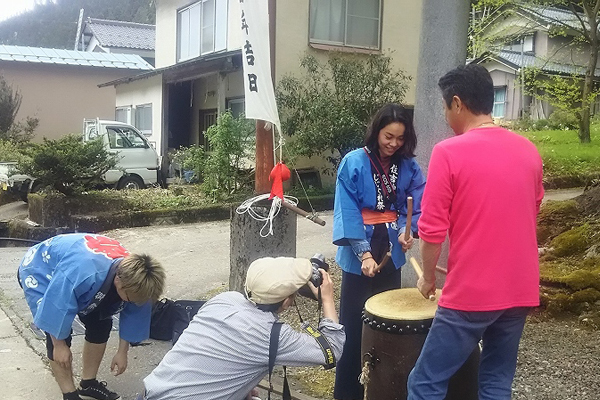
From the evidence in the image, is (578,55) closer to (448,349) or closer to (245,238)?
(245,238)

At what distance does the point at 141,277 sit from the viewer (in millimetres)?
3229

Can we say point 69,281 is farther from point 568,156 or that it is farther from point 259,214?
point 568,156

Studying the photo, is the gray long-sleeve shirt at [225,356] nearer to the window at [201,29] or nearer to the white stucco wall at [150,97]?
the window at [201,29]

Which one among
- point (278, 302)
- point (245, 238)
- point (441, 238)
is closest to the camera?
point (441, 238)

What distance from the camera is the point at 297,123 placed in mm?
12039

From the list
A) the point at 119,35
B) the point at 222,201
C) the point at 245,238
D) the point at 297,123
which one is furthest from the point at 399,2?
the point at 119,35

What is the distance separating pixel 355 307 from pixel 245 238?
5.80ft

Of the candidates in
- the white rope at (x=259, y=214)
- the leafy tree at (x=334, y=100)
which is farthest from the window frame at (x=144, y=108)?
the white rope at (x=259, y=214)

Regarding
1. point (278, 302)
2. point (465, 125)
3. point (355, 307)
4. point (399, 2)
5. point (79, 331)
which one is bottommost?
point (79, 331)

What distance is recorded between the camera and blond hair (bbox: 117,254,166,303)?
10.6ft

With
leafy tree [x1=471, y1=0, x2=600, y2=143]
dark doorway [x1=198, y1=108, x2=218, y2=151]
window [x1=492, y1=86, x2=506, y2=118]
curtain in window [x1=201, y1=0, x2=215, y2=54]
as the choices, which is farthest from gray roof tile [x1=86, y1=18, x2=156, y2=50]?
leafy tree [x1=471, y1=0, x2=600, y2=143]

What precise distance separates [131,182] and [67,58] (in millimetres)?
11747

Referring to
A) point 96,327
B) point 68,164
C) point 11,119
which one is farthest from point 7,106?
point 96,327

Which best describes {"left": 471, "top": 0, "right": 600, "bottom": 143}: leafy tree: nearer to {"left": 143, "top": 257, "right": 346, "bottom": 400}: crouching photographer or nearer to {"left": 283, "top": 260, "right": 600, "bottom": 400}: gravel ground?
{"left": 283, "top": 260, "right": 600, "bottom": 400}: gravel ground
